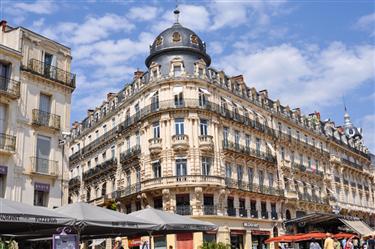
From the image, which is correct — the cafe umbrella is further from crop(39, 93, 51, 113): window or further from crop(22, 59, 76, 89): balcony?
crop(22, 59, 76, 89): balcony

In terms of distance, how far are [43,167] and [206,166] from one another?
1482 centimetres

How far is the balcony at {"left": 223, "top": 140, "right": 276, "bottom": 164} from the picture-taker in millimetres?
34469

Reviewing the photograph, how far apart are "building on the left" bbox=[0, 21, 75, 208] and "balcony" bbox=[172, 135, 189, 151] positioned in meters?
11.7

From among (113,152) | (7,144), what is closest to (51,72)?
(7,144)

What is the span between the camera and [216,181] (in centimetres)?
3212

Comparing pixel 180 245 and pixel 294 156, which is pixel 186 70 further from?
pixel 294 156

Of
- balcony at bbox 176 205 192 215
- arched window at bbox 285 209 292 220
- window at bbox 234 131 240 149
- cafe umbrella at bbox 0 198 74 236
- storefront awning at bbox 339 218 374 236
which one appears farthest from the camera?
arched window at bbox 285 209 292 220

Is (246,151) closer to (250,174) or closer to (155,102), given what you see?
(250,174)

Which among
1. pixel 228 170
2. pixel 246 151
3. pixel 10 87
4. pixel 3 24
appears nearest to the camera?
pixel 10 87

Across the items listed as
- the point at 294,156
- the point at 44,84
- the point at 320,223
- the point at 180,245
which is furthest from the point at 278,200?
the point at 44,84

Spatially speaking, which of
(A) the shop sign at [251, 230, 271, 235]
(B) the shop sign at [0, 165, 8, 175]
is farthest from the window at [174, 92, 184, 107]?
Result: (B) the shop sign at [0, 165, 8, 175]

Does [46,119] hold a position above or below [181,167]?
above

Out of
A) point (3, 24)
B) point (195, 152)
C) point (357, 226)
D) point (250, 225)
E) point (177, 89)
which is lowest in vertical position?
point (357, 226)

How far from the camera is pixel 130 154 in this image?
117 ft
